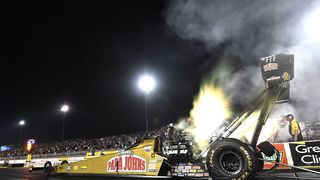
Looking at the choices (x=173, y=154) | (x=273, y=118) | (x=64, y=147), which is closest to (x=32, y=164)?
(x=173, y=154)

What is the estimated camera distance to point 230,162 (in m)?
6.16

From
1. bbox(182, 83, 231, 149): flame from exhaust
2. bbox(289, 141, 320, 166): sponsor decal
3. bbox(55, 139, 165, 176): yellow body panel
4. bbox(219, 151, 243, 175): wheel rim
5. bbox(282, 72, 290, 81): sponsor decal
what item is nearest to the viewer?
bbox(219, 151, 243, 175): wheel rim

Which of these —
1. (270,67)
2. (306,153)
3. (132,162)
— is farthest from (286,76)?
(132,162)

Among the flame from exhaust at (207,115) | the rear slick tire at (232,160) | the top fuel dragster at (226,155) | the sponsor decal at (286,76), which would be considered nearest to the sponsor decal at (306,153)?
the top fuel dragster at (226,155)

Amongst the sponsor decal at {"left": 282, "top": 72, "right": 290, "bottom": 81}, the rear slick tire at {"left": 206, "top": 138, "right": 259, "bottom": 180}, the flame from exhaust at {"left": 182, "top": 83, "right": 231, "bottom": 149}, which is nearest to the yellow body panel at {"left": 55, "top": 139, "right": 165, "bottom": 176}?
the flame from exhaust at {"left": 182, "top": 83, "right": 231, "bottom": 149}

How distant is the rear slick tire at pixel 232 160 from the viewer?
5.72 metres

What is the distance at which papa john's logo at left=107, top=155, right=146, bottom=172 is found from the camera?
8.76 metres

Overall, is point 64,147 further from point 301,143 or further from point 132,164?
→ point 301,143

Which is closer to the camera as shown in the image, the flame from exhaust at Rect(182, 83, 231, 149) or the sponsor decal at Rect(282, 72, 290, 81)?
the sponsor decal at Rect(282, 72, 290, 81)

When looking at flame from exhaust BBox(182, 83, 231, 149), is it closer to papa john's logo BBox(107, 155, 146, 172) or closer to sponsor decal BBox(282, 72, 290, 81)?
papa john's logo BBox(107, 155, 146, 172)

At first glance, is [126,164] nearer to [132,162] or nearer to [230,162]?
[132,162]

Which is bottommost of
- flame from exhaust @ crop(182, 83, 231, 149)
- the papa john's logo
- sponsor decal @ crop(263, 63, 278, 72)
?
the papa john's logo

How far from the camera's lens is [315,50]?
8422 mm

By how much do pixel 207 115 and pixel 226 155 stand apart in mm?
4123
